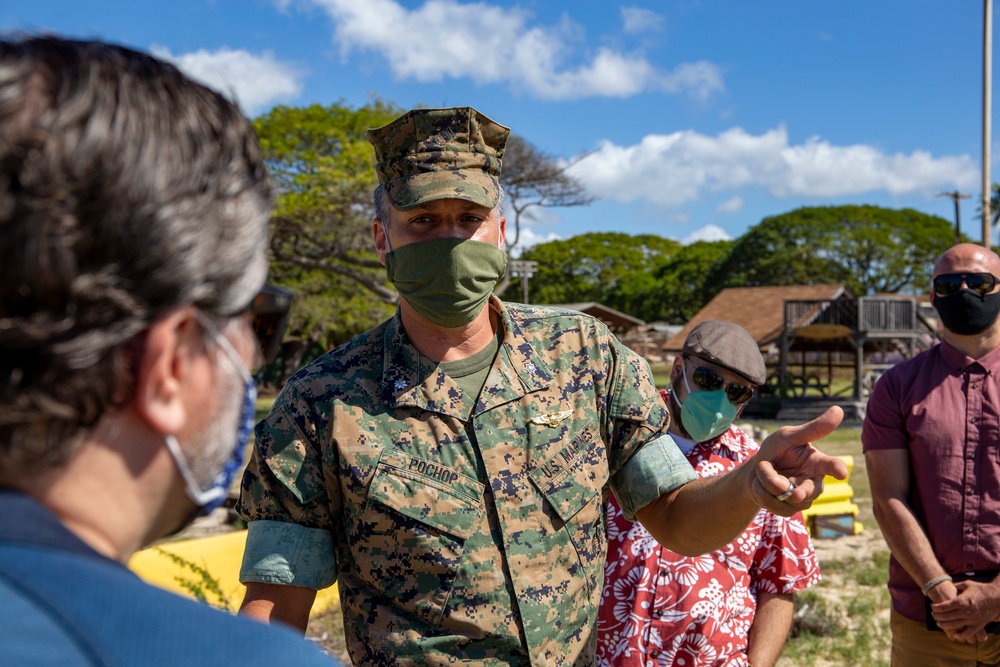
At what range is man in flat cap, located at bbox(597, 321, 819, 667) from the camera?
2633 mm

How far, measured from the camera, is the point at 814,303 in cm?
2520

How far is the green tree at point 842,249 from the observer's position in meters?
44.6

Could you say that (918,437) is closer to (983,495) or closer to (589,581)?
(983,495)

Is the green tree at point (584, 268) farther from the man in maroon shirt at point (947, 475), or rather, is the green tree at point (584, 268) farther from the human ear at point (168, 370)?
the human ear at point (168, 370)

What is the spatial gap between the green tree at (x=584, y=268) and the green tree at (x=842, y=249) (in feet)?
45.0

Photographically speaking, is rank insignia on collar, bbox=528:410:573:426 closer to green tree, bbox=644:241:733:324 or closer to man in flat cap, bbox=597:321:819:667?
man in flat cap, bbox=597:321:819:667

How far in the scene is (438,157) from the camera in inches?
85.9

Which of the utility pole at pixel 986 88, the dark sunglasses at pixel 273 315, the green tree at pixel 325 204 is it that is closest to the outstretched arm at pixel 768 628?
the dark sunglasses at pixel 273 315

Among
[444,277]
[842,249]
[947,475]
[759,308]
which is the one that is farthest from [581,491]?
[842,249]

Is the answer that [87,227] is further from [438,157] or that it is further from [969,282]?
[969,282]

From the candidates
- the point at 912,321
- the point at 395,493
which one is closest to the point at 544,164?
the point at 912,321

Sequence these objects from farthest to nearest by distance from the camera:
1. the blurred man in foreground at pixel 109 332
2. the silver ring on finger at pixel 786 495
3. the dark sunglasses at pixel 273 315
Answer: the dark sunglasses at pixel 273 315
the silver ring on finger at pixel 786 495
the blurred man in foreground at pixel 109 332

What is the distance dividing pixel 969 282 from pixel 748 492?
209 cm

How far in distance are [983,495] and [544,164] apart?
19.0m
